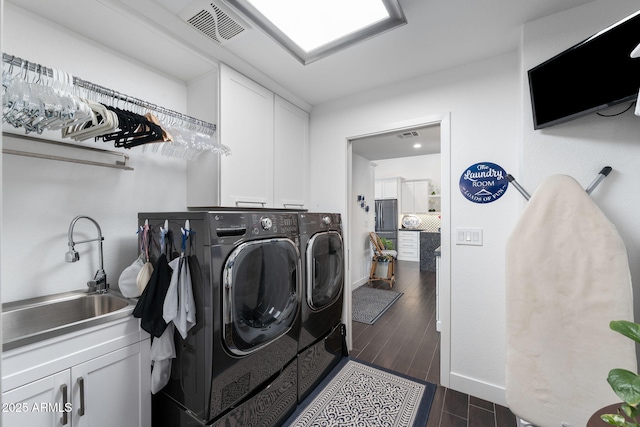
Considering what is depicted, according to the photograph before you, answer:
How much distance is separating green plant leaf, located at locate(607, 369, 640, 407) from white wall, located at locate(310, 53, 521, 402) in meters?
1.33

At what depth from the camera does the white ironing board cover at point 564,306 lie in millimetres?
1290

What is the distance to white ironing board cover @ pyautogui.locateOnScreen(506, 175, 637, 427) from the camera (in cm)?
129

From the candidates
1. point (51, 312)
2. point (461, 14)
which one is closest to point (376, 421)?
point (51, 312)

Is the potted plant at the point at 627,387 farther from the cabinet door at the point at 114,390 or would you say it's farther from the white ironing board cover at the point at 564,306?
the cabinet door at the point at 114,390

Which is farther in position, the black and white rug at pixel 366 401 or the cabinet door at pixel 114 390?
the black and white rug at pixel 366 401

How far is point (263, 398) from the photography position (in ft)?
5.26

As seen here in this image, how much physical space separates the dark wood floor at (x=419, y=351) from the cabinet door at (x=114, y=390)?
1.69m

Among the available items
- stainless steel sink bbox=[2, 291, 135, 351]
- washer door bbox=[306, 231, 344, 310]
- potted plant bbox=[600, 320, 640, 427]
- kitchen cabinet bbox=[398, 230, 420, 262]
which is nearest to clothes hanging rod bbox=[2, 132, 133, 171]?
stainless steel sink bbox=[2, 291, 135, 351]

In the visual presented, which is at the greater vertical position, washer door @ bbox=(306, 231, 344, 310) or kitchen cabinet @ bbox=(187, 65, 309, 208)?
kitchen cabinet @ bbox=(187, 65, 309, 208)

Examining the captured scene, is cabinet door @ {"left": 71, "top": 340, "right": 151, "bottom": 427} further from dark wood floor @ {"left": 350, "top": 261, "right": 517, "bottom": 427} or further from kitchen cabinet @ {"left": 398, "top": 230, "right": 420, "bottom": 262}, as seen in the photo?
kitchen cabinet @ {"left": 398, "top": 230, "right": 420, "bottom": 262}

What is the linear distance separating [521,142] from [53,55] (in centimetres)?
283

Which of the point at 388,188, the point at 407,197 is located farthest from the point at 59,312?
the point at 407,197

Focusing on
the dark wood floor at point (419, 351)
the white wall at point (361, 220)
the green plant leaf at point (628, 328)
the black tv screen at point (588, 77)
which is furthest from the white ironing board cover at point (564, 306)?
the white wall at point (361, 220)

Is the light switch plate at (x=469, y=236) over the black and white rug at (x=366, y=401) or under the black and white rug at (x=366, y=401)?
over
